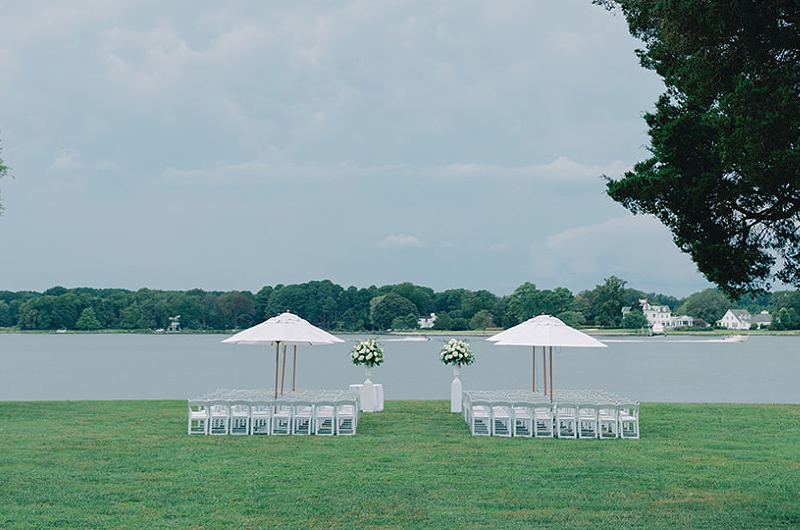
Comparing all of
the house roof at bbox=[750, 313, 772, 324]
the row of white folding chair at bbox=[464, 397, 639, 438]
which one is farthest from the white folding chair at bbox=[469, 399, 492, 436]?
the house roof at bbox=[750, 313, 772, 324]

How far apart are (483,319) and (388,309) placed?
49.1 ft

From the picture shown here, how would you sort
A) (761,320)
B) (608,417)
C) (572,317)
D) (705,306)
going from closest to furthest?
(608,417) < (572,317) < (705,306) < (761,320)

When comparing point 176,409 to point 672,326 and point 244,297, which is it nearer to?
point 244,297

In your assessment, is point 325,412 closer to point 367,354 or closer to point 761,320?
point 367,354

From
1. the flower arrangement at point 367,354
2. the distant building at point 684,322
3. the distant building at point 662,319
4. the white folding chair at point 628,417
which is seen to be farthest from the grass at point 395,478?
the distant building at point 684,322

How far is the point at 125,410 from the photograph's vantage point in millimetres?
19359

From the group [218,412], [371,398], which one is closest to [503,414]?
[371,398]

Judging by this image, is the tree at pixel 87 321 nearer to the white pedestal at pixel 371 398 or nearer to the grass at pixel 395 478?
the white pedestal at pixel 371 398

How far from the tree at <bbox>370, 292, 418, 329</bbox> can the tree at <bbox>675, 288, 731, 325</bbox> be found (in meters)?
44.9

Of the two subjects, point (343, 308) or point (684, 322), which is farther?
point (684, 322)

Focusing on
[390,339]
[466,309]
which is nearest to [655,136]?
[466,309]

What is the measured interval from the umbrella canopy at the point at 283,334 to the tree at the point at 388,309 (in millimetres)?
91019

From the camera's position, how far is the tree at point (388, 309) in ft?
358

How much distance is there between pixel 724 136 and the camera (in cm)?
771
